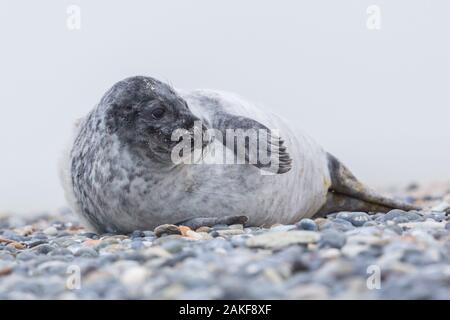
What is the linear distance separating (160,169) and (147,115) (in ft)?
1.18

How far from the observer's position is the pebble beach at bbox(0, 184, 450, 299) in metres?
3.19

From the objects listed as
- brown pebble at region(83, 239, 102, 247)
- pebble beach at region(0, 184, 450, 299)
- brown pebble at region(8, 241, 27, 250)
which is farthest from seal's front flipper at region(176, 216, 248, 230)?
brown pebble at region(8, 241, 27, 250)

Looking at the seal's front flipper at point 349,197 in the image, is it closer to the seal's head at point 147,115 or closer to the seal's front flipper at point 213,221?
the seal's front flipper at point 213,221

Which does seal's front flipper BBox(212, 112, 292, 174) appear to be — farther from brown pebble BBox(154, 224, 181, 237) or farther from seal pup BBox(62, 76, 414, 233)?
brown pebble BBox(154, 224, 181, 237)

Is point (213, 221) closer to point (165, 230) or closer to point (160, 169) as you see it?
point (165, 230)

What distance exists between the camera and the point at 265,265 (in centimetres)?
345

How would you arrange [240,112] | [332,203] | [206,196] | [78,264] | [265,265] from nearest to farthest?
[265,265] → [78,264] → [206,196] → [240,112] → [332,203]

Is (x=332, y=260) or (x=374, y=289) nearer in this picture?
(x=374, y=289)

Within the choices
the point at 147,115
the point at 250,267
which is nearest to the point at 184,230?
the point at 147,115

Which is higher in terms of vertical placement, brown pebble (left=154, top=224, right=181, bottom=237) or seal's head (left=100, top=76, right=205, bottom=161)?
seal's head (left=100, top=76, right=205, bottom=161)

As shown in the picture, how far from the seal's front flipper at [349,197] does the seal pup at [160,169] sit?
888 millimetres

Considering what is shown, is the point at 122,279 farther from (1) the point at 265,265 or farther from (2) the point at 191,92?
(2) the point at 191,92
